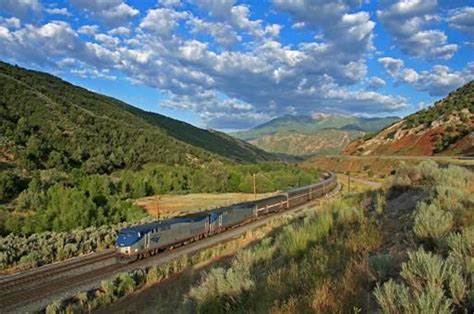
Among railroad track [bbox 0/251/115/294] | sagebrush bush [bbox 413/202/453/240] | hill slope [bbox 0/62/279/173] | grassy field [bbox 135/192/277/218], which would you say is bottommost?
grassy field [bbox 135/192/277/218]

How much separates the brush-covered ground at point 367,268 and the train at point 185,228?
1212 centimetres

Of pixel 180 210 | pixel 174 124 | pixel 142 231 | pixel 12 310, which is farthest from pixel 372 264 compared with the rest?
pixel 174 124

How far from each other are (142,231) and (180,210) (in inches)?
1118

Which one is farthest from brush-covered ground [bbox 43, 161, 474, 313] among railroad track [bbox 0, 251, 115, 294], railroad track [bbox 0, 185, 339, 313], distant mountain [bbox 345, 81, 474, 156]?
distant mountain [bbox 345, 81, 474, 156]

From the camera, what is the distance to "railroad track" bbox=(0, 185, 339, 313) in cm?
1895

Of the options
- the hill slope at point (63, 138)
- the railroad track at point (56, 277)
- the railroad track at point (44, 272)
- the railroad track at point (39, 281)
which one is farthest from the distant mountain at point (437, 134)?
the railroad track at point (39, 281)

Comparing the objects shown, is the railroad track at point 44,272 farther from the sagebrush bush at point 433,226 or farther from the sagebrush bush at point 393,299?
the sagebrush bush at point 393,299

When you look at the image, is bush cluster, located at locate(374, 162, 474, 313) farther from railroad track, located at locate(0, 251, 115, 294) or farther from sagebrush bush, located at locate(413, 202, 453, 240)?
railroad track, located at locate(0, 251, 115, 294)

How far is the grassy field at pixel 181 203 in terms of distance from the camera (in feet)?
178

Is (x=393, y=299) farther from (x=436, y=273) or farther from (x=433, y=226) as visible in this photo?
(x=433, y=226)

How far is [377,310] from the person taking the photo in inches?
216

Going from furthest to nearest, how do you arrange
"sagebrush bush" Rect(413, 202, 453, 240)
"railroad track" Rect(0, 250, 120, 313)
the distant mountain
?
the distant mountain → "railroad track" Rect(0, 250, 120, 313) → "sagebrush bush" Rect(413, 202, 453, 240)

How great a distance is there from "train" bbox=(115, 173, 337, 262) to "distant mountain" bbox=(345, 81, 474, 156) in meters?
42.9

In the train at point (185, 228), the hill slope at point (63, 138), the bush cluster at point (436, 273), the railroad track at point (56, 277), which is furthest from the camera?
the hill slope at point (63, 138)
